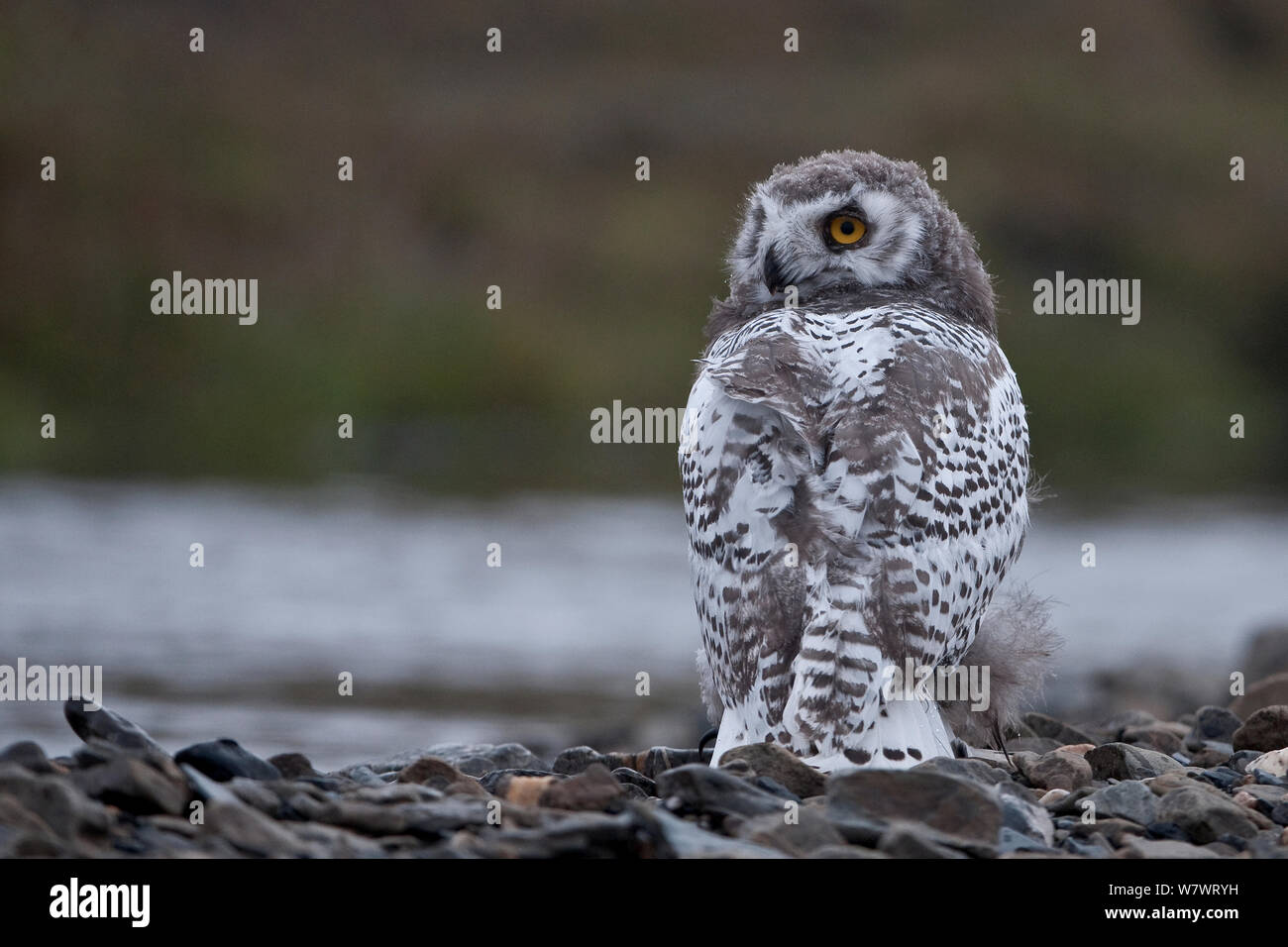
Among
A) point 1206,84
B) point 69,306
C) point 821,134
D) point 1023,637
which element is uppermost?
point 1206,84

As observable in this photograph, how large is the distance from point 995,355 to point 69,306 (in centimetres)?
3469

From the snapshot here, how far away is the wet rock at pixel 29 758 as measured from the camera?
15.8 ft

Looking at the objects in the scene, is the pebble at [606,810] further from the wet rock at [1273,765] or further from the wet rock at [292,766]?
the wet rock at [1273,765]

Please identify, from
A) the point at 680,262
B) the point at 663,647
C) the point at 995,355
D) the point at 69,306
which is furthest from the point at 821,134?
the point at 995,355

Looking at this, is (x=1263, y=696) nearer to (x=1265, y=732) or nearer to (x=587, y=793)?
(x=1265, y=732)

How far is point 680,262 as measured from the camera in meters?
40.4

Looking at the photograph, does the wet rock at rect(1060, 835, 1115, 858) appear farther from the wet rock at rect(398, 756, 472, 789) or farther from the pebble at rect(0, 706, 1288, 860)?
the wet rock at rect(398, 756, 472, 789)

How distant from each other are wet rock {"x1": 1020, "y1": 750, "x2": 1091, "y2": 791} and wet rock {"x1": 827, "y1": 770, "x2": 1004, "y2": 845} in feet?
3.82

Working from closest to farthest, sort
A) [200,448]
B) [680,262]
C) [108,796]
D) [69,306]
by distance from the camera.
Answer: [108,796] → [200,448] → [69,306] → [680,262]

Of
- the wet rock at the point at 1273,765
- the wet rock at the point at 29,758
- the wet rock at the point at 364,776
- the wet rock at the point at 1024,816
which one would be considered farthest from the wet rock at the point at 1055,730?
the wet rock at the point at 29,758

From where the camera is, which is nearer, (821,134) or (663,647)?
(663,647)

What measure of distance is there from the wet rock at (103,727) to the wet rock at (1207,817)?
11.0 ft

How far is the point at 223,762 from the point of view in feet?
17.0
